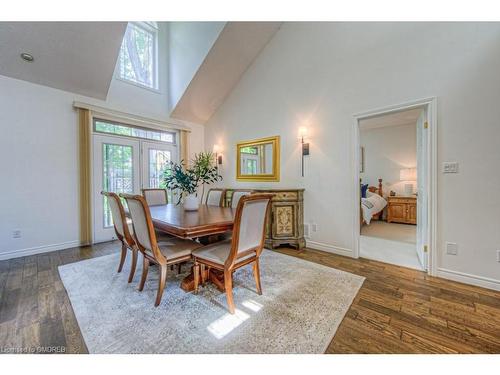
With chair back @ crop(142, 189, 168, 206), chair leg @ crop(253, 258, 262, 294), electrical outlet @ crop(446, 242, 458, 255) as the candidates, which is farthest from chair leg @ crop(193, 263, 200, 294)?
electrical outlet @ crop(446, 242, 458, 255)

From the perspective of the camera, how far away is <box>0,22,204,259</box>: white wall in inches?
112

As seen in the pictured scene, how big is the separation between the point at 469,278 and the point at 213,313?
8.33ft

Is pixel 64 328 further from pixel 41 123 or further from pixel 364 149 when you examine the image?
pixel 364 149

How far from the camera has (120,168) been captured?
3873mm

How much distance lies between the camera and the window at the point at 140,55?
406 cm

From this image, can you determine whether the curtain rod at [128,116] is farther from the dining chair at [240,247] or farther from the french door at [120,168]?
the dining chair at [240,247]

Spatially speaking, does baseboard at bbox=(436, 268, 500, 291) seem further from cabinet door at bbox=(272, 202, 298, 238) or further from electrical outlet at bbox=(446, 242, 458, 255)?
cabinet door at bbox=(272, 202, 298, 238)

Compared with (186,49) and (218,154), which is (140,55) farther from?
(218,154)

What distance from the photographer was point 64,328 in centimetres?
151

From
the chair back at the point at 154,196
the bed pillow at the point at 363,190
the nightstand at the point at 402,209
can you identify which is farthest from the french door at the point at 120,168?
the nightstand at the point at 402,209

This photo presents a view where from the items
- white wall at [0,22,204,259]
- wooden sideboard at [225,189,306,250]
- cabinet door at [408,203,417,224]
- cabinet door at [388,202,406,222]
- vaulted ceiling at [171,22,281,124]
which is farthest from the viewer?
cabinet door at [388,202,406,222]

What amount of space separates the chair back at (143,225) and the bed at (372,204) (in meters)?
4.17

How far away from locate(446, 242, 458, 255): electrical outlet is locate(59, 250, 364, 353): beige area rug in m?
0.97

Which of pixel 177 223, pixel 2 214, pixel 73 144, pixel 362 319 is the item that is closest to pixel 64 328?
pixel 177 223
